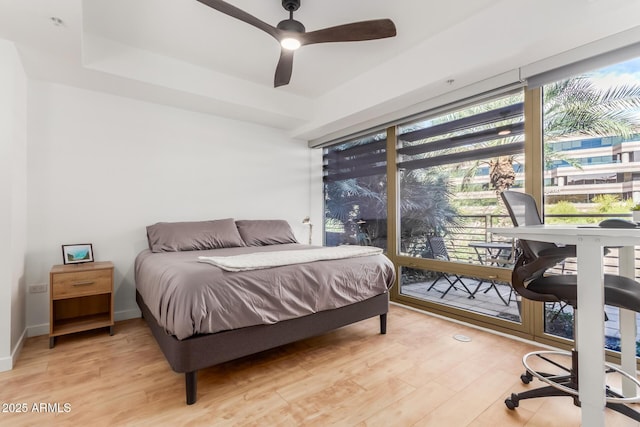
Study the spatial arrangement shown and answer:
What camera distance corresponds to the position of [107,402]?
1625 millimetres

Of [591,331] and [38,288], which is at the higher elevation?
[591,331]

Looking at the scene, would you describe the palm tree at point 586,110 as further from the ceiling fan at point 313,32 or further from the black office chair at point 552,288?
the ceiling fan at point 313,32

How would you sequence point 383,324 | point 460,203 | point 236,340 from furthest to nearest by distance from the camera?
point 460,203, point 383,324, point 236,340

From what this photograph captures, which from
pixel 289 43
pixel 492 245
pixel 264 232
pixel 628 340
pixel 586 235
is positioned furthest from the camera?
pixel 264 232

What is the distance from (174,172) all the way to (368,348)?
108 inches

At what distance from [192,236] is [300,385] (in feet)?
6.38

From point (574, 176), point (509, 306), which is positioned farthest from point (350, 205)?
point (574, 176)

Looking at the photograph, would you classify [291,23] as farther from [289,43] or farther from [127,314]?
[127,314]

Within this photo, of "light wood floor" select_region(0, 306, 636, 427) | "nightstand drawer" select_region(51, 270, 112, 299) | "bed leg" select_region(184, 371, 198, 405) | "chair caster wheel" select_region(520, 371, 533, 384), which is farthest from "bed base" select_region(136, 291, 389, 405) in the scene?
"chair caster wheel" select_region(520, 371, 533, 384)

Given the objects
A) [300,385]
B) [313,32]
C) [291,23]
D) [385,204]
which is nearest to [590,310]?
[300,385]

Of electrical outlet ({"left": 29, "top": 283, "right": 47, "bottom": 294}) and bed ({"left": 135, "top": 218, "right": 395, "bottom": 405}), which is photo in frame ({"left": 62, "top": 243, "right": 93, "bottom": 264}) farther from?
bed ({"left": 135, "top": 218, "right": 395, "bottom": 405})

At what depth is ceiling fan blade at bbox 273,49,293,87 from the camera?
2267 millimetres

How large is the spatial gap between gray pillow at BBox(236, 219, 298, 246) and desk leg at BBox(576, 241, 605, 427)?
2.93m

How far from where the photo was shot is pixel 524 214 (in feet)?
5.86
